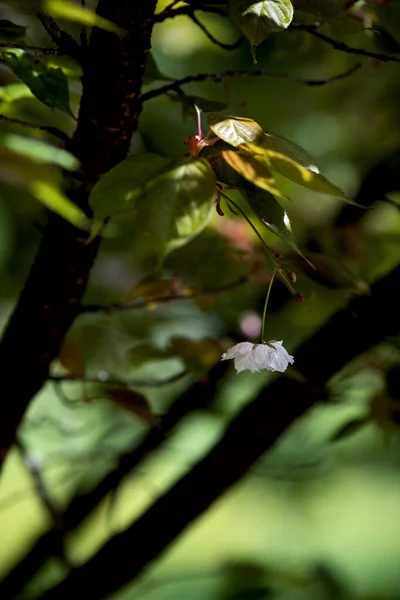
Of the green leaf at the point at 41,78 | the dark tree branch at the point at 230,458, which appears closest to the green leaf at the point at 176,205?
the green leaf at the point at 41,78

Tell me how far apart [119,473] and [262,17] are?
25.2 inches

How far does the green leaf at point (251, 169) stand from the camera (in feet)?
0.93

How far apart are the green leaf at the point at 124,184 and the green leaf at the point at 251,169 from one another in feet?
0.08

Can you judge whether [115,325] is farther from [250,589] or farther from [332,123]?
[332,123]

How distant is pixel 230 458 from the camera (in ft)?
2.31

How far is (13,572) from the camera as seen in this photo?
86 cm

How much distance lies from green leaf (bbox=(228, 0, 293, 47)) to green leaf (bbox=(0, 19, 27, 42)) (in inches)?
5.0

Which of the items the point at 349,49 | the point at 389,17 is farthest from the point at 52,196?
the point at 389,17

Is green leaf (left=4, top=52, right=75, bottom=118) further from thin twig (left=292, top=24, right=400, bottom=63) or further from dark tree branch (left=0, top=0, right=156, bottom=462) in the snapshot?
thin twig (left=292, top=24, right=400, bottom=63)

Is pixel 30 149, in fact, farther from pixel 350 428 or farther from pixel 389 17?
pixel 350 428

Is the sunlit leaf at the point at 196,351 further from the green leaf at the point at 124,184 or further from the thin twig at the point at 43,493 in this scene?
the green leaf at the point at 124,184

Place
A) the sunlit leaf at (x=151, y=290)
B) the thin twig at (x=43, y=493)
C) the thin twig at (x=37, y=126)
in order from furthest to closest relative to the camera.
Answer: the thin twig at (x=43, y=493), the sunlit leaf at (x=151, y=290), the thin twig at (x=37, y=126)

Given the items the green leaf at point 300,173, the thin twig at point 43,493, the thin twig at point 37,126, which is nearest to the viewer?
the green leaf at point 300,173

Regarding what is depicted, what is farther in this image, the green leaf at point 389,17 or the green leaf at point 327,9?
the green leaf at point 389,17
